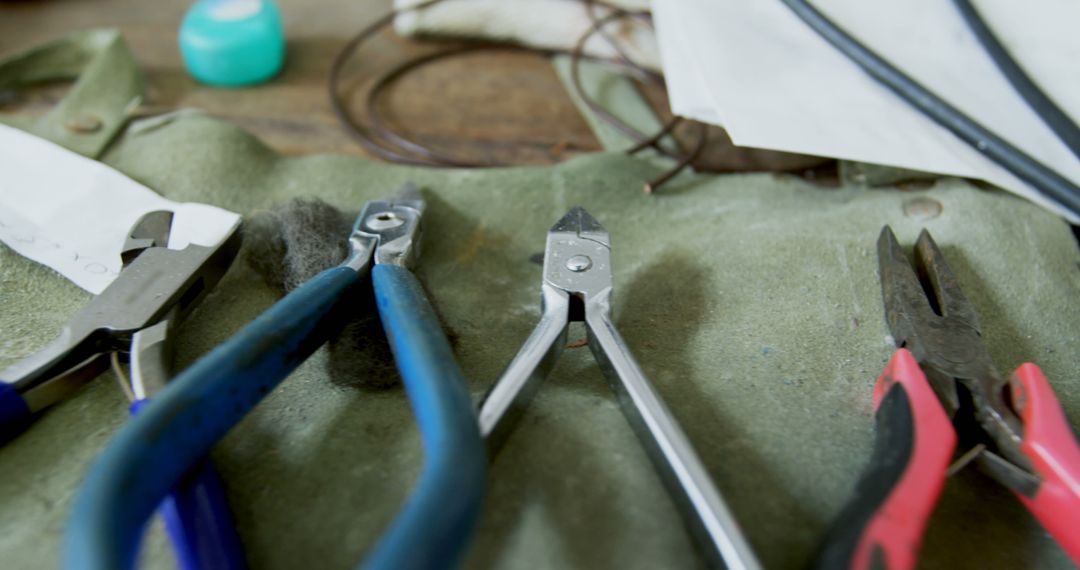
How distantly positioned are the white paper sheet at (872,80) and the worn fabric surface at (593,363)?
0.13 feet

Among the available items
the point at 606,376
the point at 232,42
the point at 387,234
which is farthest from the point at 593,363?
the point at 232,42

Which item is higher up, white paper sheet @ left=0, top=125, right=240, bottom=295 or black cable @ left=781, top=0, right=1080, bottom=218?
black cable @ left=781, top=0, right=1080, bottom=218

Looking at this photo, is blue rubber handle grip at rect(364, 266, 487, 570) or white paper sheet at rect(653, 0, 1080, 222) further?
white paper sheet at rect(653, 0, 1080, 222)

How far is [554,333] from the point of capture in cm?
41

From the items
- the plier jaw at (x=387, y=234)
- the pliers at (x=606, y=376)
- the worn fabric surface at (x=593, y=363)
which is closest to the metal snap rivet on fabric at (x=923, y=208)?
the worn fabric surface at (x=593, y=363)

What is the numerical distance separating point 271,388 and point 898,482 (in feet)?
0.93

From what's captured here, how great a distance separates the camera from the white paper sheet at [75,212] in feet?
1.61

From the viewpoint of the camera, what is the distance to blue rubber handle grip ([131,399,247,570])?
326mm

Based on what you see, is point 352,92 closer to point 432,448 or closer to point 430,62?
point 430,62

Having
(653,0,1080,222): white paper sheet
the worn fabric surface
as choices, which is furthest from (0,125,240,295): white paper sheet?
(653,0,1080,222): white paper sheet

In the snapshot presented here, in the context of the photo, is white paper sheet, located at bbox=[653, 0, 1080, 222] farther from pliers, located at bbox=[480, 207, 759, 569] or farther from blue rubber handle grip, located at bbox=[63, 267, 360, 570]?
blue rubber handle grip, located at bbox=[63, 267, 360, 570]

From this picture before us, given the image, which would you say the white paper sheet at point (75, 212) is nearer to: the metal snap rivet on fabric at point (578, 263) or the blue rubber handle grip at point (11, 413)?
the blue rubber handle grip at point (11, 413)

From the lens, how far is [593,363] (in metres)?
0.44

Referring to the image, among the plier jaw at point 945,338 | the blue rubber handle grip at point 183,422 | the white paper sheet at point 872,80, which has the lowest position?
the blue rubber handle grip at point 183,422
